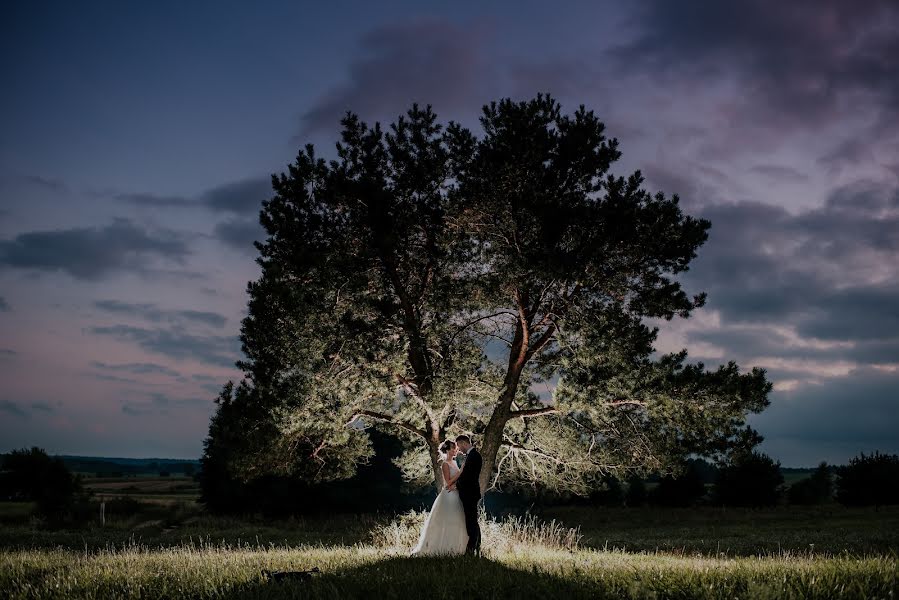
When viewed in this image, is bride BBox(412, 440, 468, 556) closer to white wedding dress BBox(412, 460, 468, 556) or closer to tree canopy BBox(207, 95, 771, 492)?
white wedding dress BBox(412, 460, 468, 556)

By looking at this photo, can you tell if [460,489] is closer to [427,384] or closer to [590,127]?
[427,384]

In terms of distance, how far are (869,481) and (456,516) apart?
150 ft

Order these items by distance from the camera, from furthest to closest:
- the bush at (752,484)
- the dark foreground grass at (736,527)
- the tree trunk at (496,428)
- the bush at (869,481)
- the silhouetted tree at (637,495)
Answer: the silhouetted tree at (637,495)
the bush at (752,484)
the bush at (869,481)
the dark foreground grass at (736,527)
the tree trunk at (496,428)

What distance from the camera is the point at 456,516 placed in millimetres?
11859

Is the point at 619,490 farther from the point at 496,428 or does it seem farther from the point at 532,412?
the point at 496,428

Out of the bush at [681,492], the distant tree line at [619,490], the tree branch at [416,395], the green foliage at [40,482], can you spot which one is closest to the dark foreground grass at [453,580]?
the tree branch at [416,395]

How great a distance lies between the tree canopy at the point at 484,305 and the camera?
15.7m

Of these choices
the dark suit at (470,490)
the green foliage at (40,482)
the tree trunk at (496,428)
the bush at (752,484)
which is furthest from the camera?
the bush at (752,484)

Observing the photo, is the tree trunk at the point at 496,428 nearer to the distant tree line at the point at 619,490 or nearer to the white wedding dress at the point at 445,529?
the white wedding dress at the point at 445,529

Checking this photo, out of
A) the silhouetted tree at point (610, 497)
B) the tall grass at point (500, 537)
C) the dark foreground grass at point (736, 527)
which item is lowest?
the silhouetted tree at point (610, 497)

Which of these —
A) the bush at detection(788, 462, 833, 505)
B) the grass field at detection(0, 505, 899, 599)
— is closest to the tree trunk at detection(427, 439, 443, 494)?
the grass field at detection(0, 505, 899, 599)

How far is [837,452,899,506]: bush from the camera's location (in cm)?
4422

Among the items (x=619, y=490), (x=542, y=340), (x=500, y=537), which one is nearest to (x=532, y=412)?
(x=542, y=340)

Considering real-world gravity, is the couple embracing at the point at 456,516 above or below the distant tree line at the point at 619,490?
above
